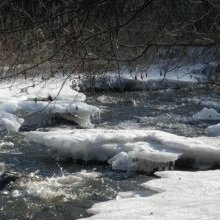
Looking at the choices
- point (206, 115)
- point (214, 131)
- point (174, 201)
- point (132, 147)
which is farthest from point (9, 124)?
point (174, 201)

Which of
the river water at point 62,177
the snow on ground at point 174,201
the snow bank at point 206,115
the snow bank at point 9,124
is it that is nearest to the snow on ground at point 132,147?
the river water at point 62,177

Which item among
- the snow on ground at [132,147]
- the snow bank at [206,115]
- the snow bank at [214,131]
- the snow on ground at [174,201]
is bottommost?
the snow on ground at [174,201]

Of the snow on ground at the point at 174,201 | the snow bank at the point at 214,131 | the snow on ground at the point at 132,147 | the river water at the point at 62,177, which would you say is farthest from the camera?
the snow bank at the point at 214,131

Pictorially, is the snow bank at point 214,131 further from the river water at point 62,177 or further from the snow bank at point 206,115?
the snow bank at point 206,115

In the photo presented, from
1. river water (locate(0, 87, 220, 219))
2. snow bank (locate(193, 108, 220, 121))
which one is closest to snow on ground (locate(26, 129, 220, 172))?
river water (locate(0, 87, 220, 219))

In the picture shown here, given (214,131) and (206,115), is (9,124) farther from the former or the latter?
(206,115)

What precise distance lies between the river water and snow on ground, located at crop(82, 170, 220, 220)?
0.30 metres

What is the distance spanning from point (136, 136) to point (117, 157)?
81 cm

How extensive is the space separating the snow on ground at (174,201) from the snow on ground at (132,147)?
0.51m

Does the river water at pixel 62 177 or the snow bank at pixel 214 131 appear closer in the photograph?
the river water at pixel 62 177

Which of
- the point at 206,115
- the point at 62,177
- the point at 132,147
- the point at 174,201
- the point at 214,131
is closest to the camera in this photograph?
the point at 174,201

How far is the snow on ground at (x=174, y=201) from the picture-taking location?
17.4 ft

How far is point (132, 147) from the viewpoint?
813 centimetres

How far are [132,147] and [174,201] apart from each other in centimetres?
234
